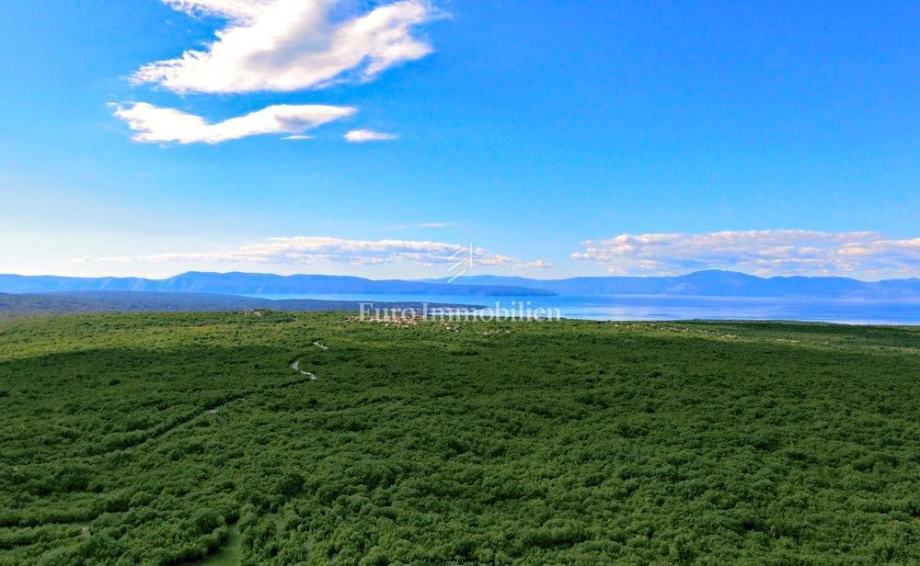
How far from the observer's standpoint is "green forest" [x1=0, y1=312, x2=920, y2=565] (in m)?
12.4

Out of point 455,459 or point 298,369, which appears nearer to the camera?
point 455,459

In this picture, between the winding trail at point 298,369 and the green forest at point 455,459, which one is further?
the winding trail at point 298,369

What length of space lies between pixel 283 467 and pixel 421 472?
170 inches

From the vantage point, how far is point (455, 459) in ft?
58.1

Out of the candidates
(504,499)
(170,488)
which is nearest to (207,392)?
(170,488)

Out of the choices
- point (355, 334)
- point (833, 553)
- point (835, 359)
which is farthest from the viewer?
point (355, 334)

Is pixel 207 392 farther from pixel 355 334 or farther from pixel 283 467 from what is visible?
pixel 355 334

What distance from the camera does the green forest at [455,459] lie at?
12.4 meters

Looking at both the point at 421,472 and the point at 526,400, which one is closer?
the point at 421,472

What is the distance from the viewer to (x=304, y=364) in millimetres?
32938

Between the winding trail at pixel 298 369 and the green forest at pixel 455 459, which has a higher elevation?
the winding trail at pixel 298 369

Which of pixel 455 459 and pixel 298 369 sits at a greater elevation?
pixel 298 369

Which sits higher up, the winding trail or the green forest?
the winding trail

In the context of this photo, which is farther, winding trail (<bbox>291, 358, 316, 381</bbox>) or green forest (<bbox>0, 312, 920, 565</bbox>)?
winding trail (<bbox>291, 358, 316, 381</bbox>)
